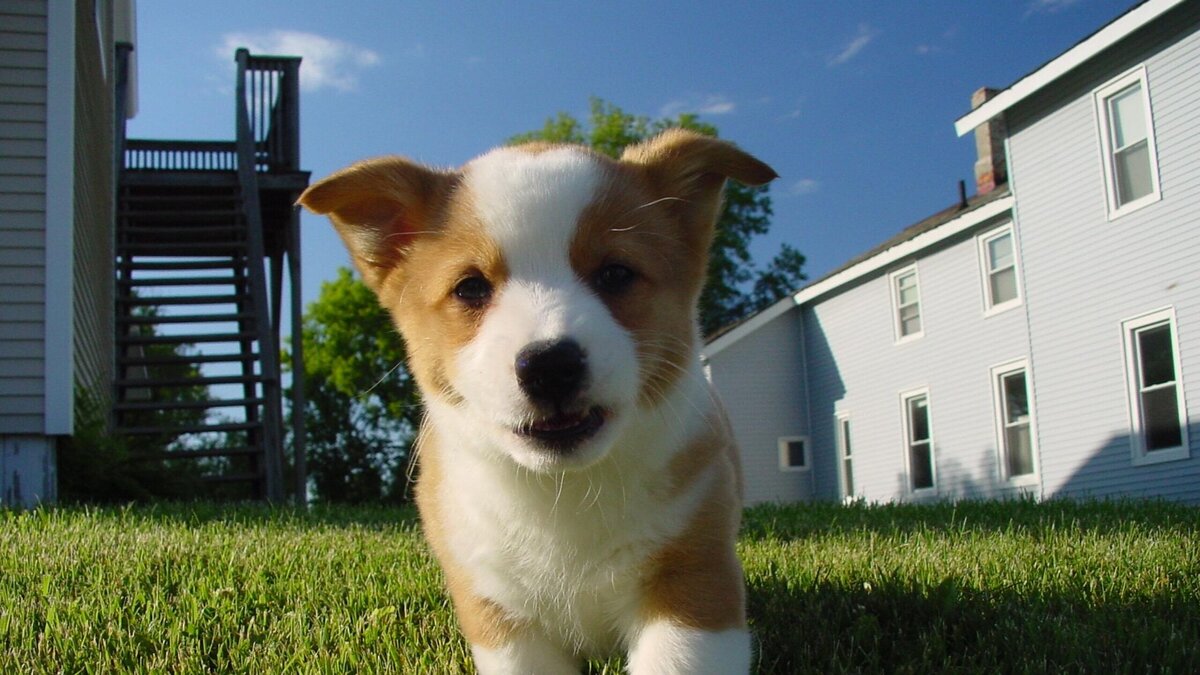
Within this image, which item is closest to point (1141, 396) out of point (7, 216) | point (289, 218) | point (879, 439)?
point (879, 439)

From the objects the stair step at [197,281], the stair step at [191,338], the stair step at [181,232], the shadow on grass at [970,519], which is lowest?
the shadow on grass at [970,519]

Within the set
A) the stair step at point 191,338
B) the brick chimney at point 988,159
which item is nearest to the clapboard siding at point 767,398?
the brick chimney at point 988,159

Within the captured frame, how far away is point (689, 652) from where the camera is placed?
268cm

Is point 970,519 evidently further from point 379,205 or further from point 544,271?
point 544,271

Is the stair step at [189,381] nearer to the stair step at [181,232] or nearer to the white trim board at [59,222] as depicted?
the stair step at [181,232]

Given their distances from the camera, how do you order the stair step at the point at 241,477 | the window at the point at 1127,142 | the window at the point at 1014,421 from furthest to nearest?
the window at the point at 1014,421 < the window at the point at 1127,142 < the stair step at the point at 241,477

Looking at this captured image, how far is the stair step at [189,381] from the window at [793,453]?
15.8 meters

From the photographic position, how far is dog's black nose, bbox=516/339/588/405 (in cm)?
252

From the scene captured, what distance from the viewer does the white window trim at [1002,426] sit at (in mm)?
18234

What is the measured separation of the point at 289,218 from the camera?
16703 mm

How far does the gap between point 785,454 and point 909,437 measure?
4.74 meters

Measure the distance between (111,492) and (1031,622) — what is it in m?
9.17

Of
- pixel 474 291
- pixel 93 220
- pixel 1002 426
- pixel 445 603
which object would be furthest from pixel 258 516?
pixel 1002 426

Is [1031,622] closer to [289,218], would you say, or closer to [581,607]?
[581,607]
